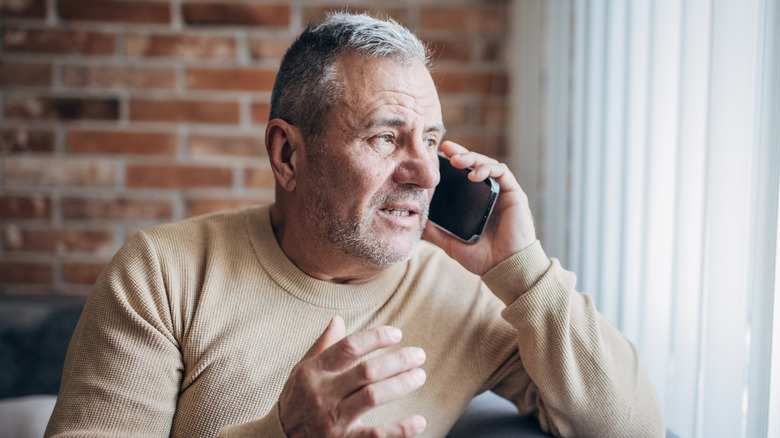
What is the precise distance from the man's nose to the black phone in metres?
0.12

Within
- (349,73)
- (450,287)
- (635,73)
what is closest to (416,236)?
(450,287)

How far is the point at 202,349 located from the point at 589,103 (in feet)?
3.49

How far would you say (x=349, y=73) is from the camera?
40.8 inches

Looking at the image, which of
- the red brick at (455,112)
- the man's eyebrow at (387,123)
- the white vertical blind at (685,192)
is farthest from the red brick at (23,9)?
the white vertical blind at (685,192)

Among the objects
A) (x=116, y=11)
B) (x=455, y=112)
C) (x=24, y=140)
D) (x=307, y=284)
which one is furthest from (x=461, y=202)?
(x=24, y=140)

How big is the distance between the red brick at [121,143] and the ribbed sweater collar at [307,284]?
33.9 inches

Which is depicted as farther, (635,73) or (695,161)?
(635,73)

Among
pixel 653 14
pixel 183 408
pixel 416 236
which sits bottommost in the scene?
pixel 183 408

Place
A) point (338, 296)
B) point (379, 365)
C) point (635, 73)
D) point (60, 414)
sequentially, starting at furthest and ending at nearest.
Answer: point (635, 73) → point (338, 296) → point (60, 414) → point (379, 365)

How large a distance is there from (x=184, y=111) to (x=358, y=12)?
0.63 meters

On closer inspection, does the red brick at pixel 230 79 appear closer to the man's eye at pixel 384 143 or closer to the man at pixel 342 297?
the man at pixel 342 297

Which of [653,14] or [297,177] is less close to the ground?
[653,14]

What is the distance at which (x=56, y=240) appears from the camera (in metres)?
1.89

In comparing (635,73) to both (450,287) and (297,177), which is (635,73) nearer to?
(450,287)
